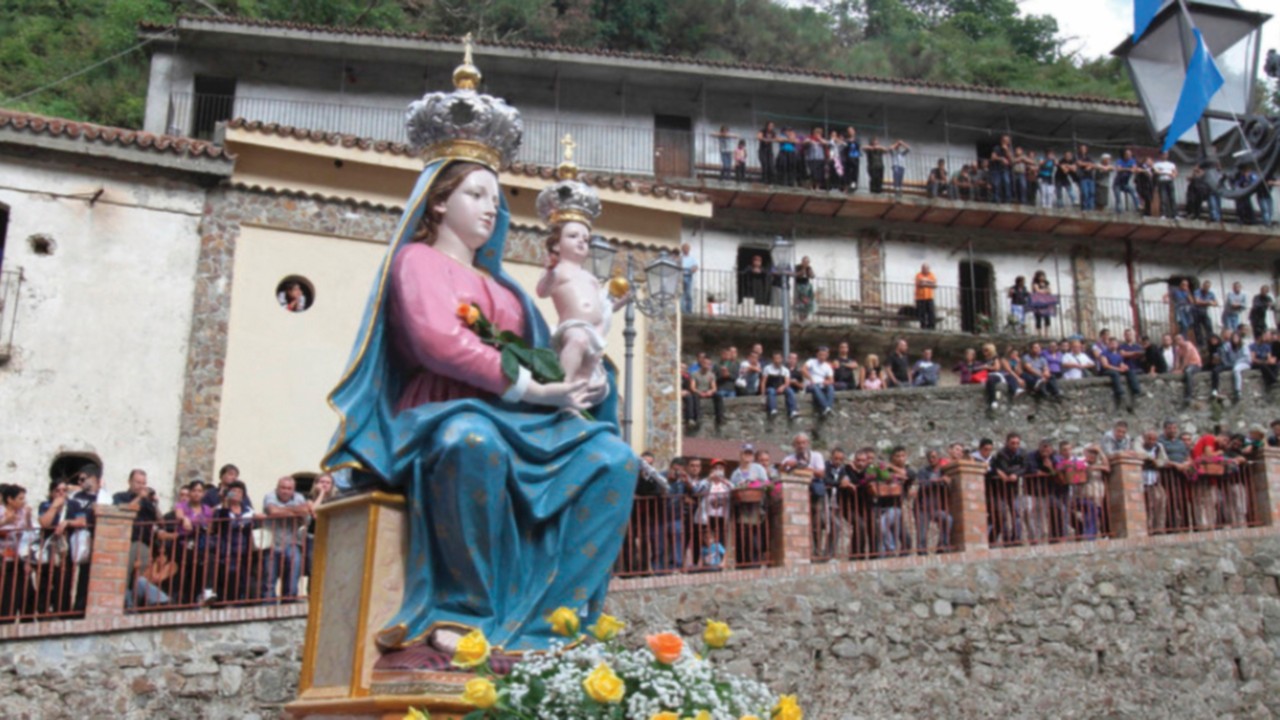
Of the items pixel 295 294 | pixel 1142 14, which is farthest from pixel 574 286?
pixel 295 294

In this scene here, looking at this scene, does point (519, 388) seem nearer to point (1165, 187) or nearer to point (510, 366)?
point (510, 366)

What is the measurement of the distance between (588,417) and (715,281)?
73.3 ft

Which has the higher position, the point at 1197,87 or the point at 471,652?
the point at 1197,87

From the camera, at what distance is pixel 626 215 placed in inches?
826

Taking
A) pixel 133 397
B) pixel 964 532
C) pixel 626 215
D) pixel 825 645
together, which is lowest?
pixel 825 645

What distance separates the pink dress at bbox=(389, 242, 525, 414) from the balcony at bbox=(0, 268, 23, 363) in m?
13.1

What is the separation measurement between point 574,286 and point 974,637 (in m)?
9.47

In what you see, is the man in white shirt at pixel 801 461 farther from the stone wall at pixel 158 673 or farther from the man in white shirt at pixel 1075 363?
the man in white shirt at pixel 1075 363

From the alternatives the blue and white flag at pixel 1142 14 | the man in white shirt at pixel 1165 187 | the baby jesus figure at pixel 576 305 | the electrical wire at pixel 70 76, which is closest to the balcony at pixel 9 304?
the electrical wire at pixel 70 76

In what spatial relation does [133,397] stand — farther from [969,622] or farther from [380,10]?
[380,10]

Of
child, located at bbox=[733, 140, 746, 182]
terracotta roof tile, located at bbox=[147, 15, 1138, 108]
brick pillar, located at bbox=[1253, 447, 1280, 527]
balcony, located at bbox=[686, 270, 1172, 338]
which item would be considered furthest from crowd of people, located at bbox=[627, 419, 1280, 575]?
terracotta roof tile, located at bbox=[147, 15, 1138, 108]

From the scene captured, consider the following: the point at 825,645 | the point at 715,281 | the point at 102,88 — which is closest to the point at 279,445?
the point at 825,645

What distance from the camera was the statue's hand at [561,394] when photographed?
607 centimetres

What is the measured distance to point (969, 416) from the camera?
77.8 ft
